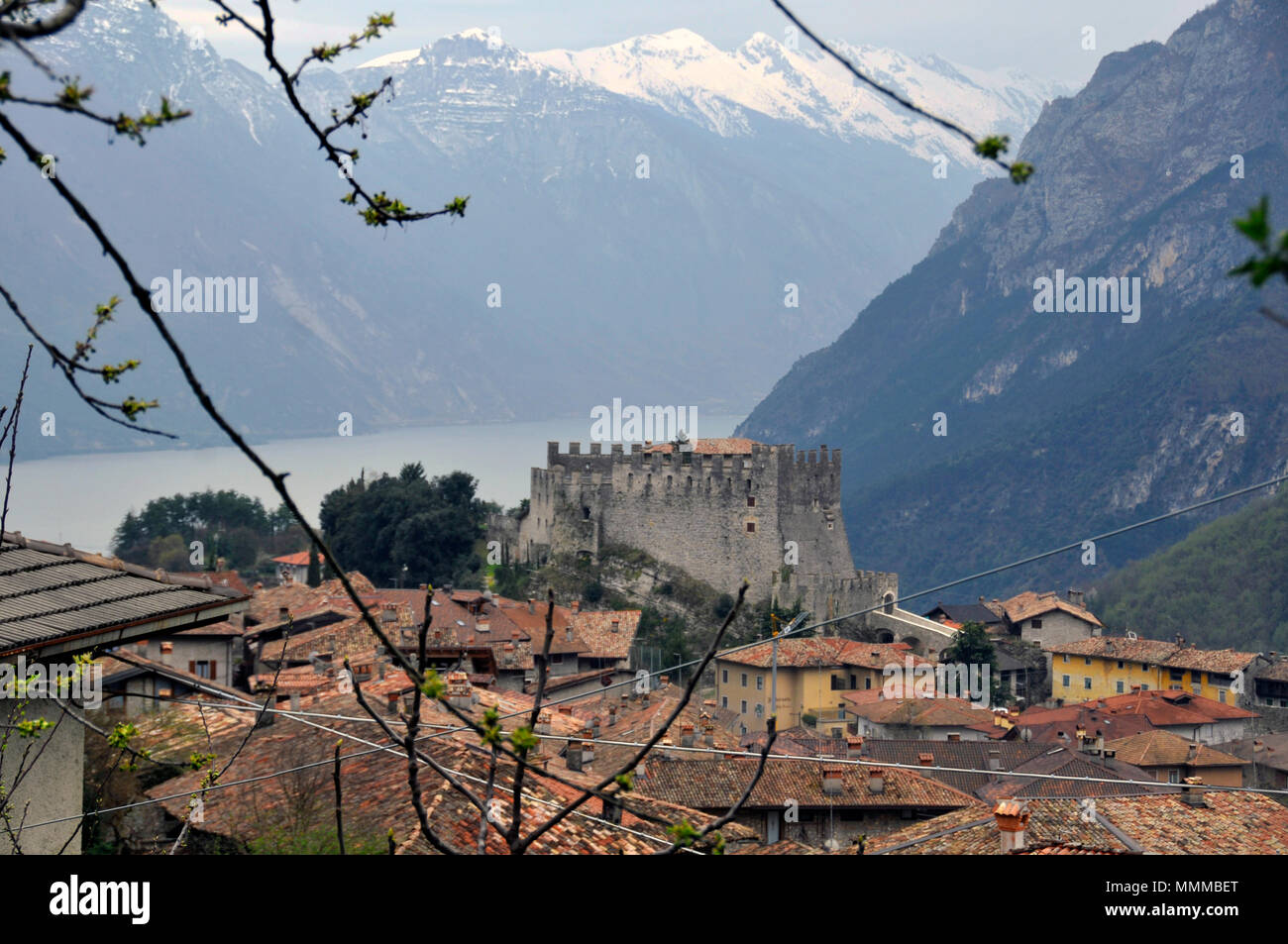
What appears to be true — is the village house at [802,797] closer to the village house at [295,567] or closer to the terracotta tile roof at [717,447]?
the terracotta tile roof at [717,447]

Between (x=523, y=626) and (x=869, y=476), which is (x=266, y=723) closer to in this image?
(x=523, y=626)

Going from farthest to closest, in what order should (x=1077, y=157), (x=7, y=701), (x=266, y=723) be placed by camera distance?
1. (x=1077, y=157)
2. (x=266, y=723)
3. (x=7, y=701)

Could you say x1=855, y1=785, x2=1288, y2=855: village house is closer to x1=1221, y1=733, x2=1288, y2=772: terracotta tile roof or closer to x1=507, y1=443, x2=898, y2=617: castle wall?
x1=1221, y1=733, x2=1288, y2=772: terracotta tile roof

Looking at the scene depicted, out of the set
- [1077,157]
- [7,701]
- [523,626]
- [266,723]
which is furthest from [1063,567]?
[7,701]

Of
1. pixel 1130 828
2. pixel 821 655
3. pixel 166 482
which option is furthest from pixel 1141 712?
pixel 166 482

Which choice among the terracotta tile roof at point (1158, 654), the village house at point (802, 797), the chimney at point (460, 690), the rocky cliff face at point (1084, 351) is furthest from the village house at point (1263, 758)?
the rocky cliff face at point (1084, 351)

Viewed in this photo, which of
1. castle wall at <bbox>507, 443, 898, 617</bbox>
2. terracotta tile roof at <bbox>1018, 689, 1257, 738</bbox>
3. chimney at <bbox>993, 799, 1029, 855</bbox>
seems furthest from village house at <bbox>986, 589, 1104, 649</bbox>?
chimney at <bbox>993, 799, 1029, 855</bbox>
